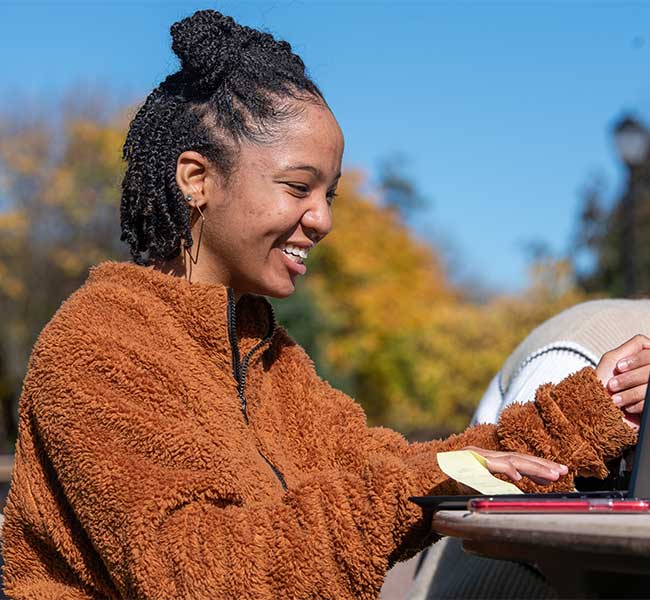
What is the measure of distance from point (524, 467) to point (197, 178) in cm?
94

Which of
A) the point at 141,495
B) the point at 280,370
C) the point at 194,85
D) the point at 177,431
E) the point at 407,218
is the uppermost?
the point at 407,218

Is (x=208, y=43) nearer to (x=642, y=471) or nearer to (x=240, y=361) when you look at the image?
(x=240, y=361)

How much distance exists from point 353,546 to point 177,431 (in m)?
0.38

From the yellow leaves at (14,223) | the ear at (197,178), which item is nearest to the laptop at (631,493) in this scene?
the ear at (197,178)

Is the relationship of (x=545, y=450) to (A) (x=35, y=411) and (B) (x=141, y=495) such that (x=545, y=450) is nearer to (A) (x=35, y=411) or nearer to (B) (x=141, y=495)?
(B) (x=141, y=495)

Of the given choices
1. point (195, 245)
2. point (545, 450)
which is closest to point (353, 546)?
point (545, 450)

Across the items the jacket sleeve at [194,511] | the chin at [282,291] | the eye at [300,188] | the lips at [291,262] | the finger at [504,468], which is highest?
the eye at [300,188]

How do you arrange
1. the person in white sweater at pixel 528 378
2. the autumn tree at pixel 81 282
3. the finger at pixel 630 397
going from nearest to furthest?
the finger at pixel 630 397 → the person in white sweater at pixel 528 378 → the autumn tree at pixel 81 282

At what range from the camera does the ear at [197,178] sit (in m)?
2.18

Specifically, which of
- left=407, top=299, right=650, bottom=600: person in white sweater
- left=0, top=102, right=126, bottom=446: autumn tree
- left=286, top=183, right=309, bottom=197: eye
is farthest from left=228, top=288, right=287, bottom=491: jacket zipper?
left=0, top=102, right=126, bottom=446: autumn tree

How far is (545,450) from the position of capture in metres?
1.99

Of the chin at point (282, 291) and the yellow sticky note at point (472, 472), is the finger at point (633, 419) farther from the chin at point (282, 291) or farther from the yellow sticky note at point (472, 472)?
the chin at point (282, 291)

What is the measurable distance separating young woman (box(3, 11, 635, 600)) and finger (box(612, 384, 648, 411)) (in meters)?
0.04

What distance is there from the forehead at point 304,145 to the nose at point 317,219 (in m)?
0.07
